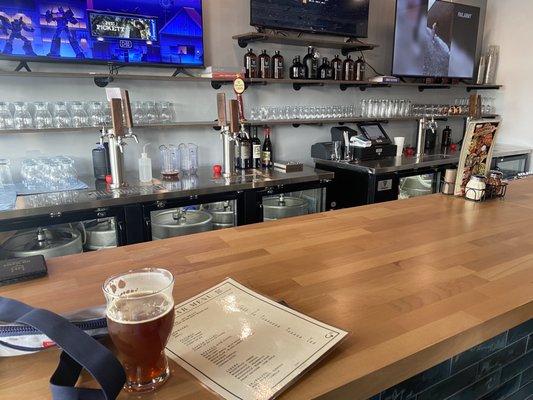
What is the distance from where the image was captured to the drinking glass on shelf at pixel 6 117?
2625mm

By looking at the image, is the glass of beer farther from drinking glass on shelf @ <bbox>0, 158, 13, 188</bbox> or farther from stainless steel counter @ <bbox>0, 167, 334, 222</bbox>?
drinking glass on shelf @ <bbox>0, 158, 13, 188</bbox>

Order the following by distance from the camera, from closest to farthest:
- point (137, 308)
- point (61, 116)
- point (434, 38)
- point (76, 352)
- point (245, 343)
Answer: point (76, 352) < point (137, 308) < point (245, 343) < point (61, 116) < point (434, 38)

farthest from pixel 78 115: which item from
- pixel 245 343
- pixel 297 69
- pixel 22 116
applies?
pixel 245 343

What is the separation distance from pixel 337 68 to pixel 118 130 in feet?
7.62

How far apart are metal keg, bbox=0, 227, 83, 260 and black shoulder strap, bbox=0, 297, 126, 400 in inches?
71.4

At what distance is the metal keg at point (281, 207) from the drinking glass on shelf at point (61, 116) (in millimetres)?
1527

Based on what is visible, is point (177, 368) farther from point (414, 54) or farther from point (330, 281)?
point (414, 54)

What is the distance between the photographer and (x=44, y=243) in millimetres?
2381

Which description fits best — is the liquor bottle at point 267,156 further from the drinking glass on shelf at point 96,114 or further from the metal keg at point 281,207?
the drinking glass on shelf at point 96,114

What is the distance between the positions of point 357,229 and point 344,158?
2.50 metres

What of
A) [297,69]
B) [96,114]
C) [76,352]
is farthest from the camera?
[297,69]

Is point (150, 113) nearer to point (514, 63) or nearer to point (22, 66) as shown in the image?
point (22, 66)

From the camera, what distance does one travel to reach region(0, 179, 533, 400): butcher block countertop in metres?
0.76

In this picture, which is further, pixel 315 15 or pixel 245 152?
pixel 315 15
